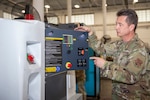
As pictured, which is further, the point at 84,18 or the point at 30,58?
the point at 84,18

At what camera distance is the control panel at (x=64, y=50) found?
1323 millimetres

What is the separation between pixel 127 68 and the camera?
64.4 inches

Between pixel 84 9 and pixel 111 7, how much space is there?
124 centimetres

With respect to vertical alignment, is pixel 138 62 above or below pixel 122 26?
below

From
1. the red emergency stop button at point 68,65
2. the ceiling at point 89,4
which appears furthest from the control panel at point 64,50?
the ceiling at point 89,4

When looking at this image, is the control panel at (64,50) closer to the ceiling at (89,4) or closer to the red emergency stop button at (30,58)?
the red emergency stop button at (30,58)

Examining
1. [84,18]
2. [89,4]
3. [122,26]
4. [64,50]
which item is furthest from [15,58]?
[84,18]

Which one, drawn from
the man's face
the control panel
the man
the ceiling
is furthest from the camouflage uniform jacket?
the ceiling

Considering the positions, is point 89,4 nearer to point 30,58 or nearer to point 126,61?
point 126,61

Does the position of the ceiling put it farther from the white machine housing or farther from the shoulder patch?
the white machine housing

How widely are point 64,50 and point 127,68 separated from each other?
560 millimetres

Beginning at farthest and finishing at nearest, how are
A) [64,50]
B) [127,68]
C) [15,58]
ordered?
[127,68] → [64,50] → [15,58]

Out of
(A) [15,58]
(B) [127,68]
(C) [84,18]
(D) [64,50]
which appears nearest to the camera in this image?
(A) [15,58]

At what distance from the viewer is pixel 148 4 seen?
8844mm
